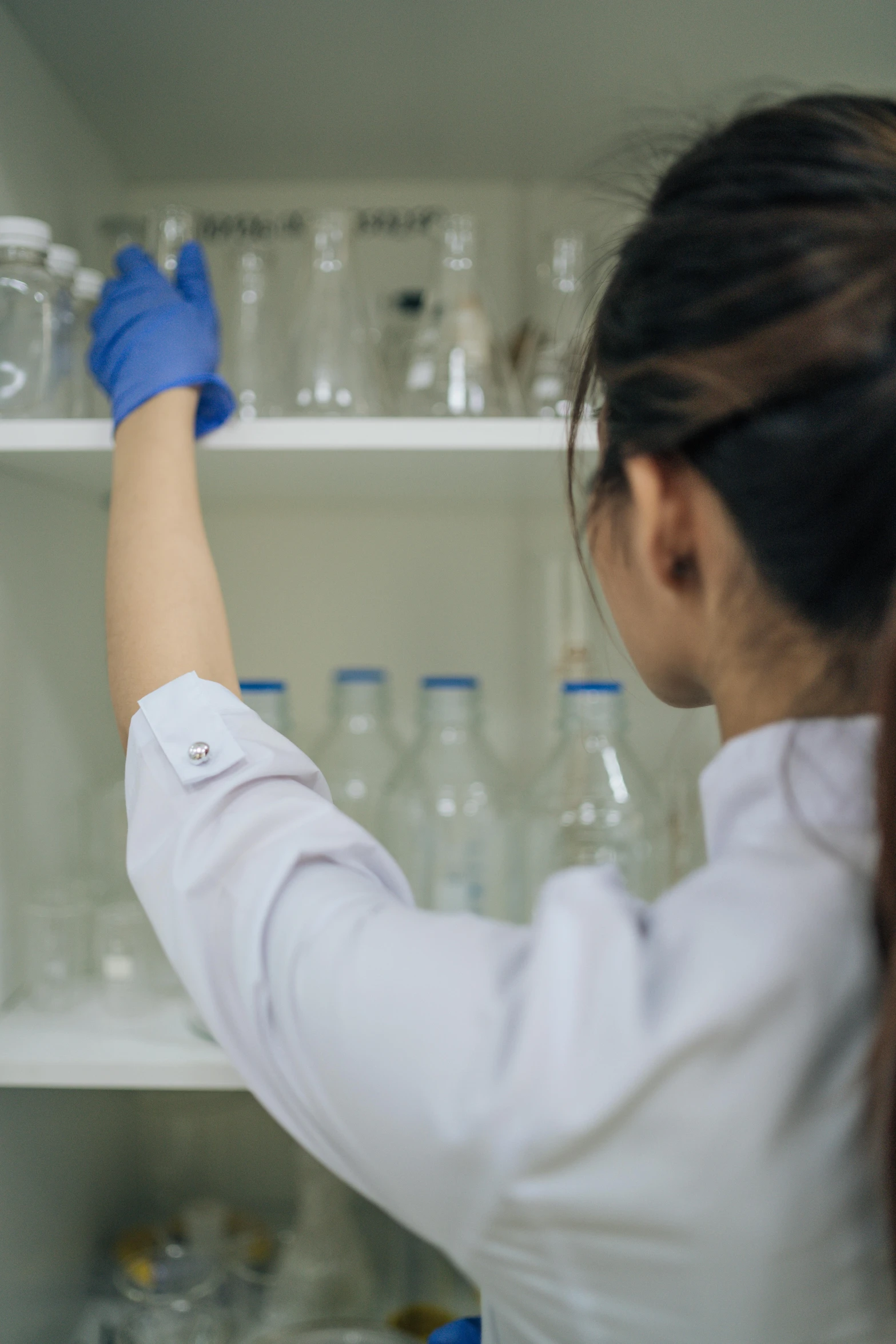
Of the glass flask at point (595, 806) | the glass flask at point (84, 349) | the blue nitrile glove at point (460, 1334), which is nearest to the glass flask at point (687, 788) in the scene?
the glass flask at point (595, 806)

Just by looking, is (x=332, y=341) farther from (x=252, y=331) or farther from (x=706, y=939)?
(x=706, y=939)

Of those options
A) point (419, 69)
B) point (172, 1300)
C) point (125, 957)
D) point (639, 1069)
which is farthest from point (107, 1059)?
point (419, 69)

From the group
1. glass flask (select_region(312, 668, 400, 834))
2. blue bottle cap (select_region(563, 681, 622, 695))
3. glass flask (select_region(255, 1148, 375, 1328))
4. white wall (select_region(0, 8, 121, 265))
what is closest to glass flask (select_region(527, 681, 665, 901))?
blue bottle cap (select_region(563, 681, 622, 695))

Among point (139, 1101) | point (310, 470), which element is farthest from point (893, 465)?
point (139, 1101)

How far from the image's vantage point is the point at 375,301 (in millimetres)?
990

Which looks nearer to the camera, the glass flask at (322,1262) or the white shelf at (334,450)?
the white shelf at (334,450)

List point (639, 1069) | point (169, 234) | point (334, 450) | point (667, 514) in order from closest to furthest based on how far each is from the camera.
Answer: point (639, 1069)
point (667, 514)
point (334, 450)
point (169, 234)

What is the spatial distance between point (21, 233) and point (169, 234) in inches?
5.7

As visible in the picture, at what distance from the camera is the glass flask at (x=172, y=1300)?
889 mm

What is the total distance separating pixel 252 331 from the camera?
0.91m

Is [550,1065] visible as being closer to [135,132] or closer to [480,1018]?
[480,1018]

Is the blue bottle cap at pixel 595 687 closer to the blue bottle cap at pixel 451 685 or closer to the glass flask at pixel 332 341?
the blue bottle cap at pixel 451 685

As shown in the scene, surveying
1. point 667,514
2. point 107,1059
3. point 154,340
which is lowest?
point 107,1059

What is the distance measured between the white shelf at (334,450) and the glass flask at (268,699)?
0.59 feet
